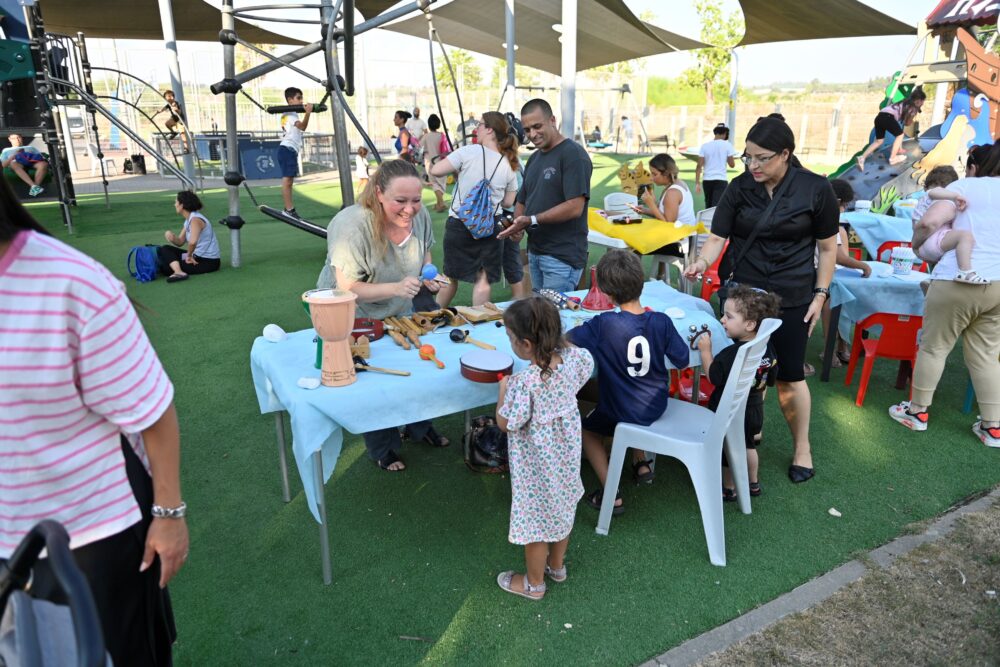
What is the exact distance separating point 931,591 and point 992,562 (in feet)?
1.30

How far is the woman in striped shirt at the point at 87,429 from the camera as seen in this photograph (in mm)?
1034

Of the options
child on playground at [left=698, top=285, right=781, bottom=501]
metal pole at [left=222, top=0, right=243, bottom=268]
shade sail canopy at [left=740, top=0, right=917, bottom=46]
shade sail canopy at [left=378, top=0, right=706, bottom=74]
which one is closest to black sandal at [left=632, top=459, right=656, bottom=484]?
child on playground at [left=698, top=285, right=781, bottom=501]

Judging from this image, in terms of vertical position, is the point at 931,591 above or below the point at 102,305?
below

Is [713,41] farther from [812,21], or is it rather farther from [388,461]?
[388,461]

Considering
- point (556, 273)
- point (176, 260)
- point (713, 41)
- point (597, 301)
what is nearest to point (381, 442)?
point (597, 301)

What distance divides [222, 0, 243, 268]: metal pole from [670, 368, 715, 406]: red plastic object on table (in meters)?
4.64

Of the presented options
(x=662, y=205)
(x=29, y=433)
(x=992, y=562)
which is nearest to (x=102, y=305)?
(x=29, y=433)

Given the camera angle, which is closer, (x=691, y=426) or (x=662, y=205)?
(x=691, y=426)

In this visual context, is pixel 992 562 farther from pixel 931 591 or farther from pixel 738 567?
pixel 738 567

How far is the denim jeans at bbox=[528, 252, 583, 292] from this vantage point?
414cm

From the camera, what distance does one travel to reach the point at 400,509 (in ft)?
9.97

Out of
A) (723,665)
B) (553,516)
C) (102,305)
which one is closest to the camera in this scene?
(102,305)

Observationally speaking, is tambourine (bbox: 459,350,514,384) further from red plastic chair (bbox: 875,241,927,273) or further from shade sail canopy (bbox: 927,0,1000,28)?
shade sail canopy (bbox: 927,0,1000,28)

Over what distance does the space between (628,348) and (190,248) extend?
5.97m
